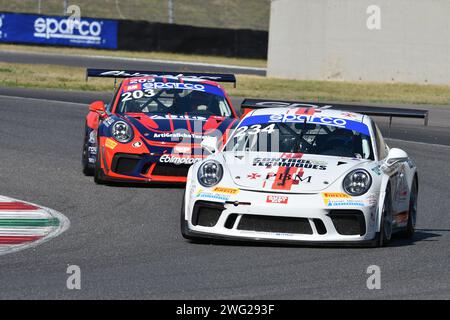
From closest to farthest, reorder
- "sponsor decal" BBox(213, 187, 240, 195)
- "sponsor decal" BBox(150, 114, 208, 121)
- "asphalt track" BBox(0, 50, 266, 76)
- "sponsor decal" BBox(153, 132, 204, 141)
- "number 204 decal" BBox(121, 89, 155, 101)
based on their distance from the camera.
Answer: "sponsor decal" BBox(213, 187, 240, 195) < "sponsor decal" BBox(153, 132, 204, 141) < "sponsor decal" BBox(150, 114, 208, 121) < "number 204 decal" BBox(121, 89, 155, 101) < "asphalt track" BBox(0, 50, 266, 76)

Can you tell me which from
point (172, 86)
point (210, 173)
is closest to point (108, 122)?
point (172, 86)

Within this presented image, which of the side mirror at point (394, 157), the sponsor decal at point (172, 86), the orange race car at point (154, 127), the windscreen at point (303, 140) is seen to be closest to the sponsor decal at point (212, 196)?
the windscreen at point (303, 140)

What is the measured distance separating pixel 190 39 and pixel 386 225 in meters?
37.6

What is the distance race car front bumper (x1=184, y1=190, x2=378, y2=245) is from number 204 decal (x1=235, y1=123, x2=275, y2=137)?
122cm

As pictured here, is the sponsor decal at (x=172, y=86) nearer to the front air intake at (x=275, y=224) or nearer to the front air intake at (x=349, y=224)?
the front air intake at (x=275, y=224)

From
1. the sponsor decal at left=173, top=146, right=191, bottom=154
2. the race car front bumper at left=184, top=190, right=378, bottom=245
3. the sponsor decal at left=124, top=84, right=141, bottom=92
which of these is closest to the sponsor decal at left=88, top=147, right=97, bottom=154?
the sponsor decal at left=124, top=84, right=141, bottom=92

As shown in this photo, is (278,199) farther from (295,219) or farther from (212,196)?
(212,196)

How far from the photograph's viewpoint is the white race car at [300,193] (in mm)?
8422

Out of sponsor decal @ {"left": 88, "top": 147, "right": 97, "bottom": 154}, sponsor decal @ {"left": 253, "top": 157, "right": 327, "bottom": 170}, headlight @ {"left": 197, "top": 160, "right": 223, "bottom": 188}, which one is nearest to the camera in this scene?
headlight @ {"left": 197, "top": 160, "right": 223, "bottom": 188}

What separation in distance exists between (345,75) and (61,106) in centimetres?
1601

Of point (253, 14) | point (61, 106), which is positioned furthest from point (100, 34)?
point (61, 106)

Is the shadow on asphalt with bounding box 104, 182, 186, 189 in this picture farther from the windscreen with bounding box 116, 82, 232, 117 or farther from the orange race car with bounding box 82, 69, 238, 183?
the windscreen with bounding box 116, 82, 232, 117

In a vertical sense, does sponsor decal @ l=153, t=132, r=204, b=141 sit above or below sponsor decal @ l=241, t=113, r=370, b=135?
below

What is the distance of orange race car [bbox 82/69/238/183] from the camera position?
1201 cm
